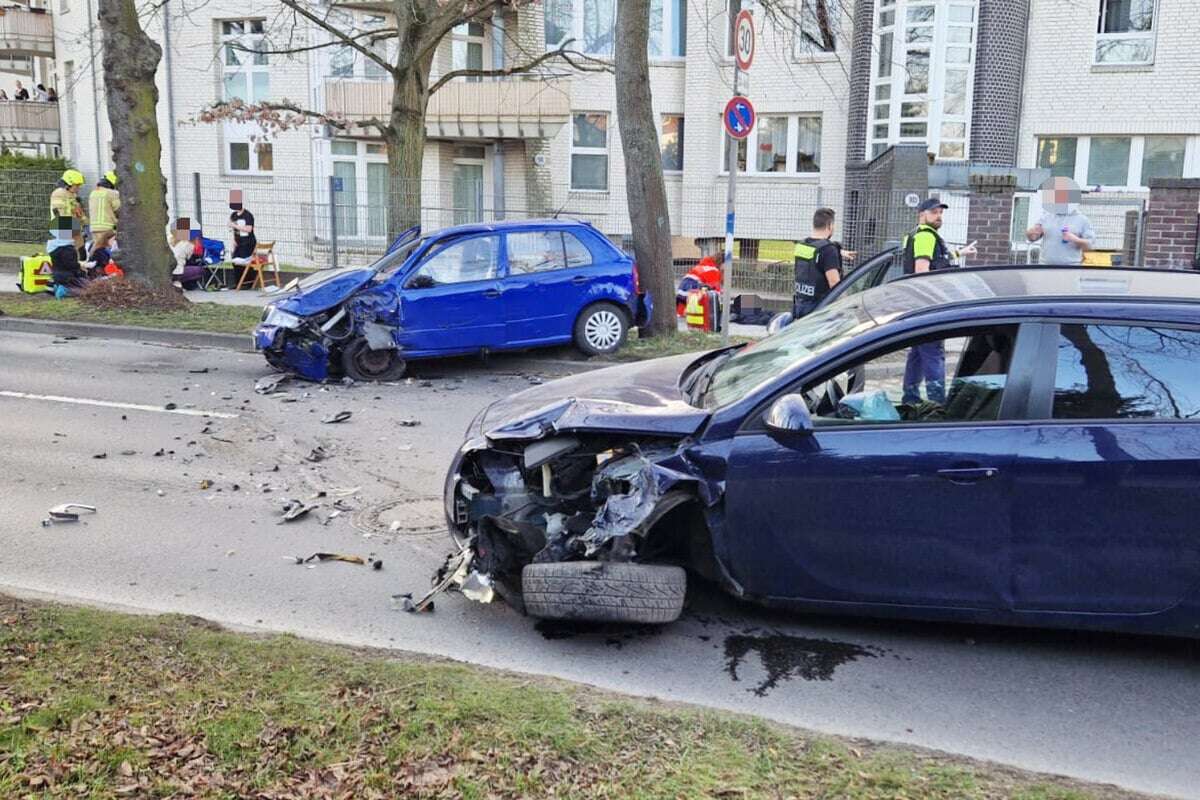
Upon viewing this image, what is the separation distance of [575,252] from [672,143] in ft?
53.5

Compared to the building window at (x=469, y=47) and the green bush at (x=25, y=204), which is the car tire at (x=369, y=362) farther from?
the building window at (x=469, y=47)

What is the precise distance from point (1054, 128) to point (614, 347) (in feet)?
52.2

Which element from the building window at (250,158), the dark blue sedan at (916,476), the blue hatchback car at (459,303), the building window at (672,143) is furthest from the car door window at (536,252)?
the building window at (250,158)

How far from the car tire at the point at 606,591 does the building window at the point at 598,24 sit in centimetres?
2361

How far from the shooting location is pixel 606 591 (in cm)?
464

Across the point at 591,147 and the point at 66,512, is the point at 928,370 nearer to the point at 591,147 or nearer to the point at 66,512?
the point at 66,512

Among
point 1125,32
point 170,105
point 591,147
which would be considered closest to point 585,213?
point 591,147

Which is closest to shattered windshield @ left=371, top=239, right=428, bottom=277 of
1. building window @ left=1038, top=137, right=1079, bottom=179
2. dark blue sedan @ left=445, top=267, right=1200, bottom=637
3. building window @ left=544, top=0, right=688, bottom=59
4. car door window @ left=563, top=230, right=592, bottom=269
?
car door window @ left=563, top=230, right=592, bottom=269

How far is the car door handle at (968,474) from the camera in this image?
437 centimetres

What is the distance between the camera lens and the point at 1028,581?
14.6 feet

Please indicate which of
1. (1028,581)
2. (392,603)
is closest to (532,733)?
(392,603)

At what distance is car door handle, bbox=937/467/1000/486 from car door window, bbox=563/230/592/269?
8148mm

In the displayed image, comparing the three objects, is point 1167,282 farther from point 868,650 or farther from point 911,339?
point 868,650

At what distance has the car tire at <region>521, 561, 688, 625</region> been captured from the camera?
15.2 ft
